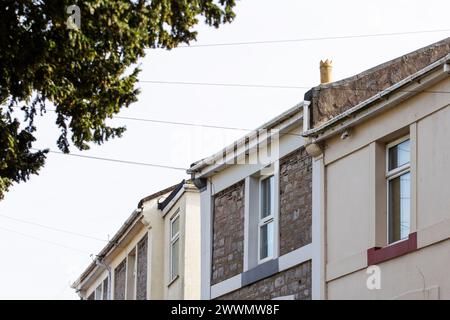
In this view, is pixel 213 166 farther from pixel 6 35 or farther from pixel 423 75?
pixel 6 35

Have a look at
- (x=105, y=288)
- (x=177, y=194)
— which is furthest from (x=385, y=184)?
(x=105, y=288)

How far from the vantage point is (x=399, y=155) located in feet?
69.1

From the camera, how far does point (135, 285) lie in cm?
3653

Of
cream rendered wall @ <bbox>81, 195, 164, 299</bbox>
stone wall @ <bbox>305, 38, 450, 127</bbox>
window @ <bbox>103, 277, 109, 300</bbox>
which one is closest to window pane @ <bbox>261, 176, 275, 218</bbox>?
stone wall @ <bbox>305, 38, 450, 127</bbox>

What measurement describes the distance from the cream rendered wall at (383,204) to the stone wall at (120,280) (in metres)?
16.4

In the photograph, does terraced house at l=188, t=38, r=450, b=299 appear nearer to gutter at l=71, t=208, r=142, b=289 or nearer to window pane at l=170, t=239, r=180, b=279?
window pane at l=170, t=239, r=180, b=279

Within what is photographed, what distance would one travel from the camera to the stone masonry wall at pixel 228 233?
25859mm

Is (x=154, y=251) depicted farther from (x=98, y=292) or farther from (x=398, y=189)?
(x=398, y=189)

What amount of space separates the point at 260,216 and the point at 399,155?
485cm

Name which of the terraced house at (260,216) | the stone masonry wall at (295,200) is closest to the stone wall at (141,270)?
the terraced house at (260,216)

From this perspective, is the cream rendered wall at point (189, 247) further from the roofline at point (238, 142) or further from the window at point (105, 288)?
the window at point (105, 288)

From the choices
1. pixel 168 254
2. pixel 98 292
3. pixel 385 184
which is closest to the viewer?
pixel 385 184
